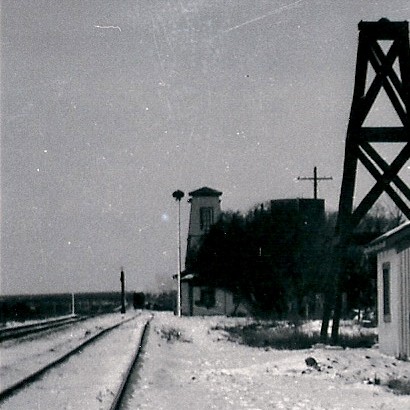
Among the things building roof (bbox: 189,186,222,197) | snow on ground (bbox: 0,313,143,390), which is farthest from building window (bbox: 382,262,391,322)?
building roof (bbox: 189,186,222,197)

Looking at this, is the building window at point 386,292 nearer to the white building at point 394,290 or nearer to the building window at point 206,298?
the white building at point 394,290

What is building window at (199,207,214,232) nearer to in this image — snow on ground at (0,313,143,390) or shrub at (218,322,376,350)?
snow on ground at (0,313,143,390)

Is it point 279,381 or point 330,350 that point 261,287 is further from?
point 279,381

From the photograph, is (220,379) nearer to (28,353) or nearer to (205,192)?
(28,353)

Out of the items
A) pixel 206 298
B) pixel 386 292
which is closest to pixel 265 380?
pixel 386 292

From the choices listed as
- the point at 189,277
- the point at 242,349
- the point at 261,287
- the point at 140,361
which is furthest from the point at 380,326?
the point at 189,277

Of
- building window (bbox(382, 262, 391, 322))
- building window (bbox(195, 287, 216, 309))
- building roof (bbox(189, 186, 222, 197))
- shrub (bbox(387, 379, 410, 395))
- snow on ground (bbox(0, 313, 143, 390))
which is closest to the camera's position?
shrub (bbox(387, 379, 410, 395))

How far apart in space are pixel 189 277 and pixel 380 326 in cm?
4339

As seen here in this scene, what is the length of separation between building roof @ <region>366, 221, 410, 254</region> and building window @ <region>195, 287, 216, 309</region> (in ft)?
144

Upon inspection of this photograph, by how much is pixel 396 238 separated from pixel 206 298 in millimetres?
46367

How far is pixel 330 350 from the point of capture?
20531mm

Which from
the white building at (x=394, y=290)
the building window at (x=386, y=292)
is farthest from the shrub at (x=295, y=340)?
the white building at (x=394, y=290)

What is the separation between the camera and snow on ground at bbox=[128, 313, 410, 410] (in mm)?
12016

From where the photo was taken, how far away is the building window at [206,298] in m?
63.8
